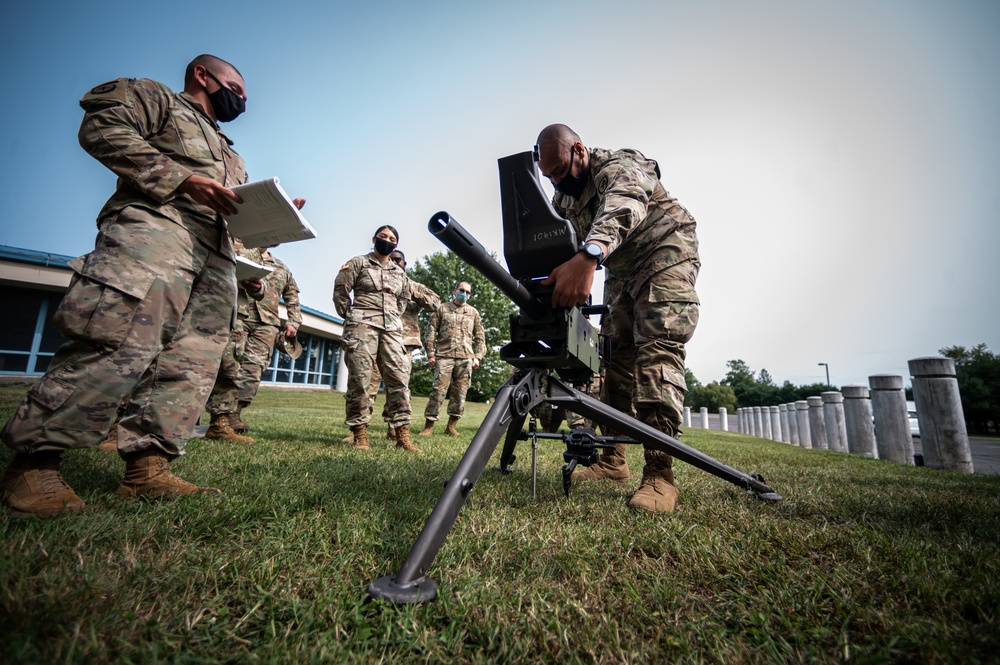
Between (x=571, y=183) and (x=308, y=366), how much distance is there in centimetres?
2681

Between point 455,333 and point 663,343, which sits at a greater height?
point 455,333

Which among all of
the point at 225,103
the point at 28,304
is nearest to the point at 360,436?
the point at 225,103

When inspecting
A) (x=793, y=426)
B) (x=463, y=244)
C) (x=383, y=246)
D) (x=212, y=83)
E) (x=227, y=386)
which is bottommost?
(x=793, y=426)

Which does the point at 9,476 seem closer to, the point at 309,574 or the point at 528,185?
the point at 309,574

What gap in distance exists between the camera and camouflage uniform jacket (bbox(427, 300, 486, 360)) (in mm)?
8516

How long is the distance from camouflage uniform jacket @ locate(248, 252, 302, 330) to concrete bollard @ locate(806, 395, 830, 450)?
1205 centimetres

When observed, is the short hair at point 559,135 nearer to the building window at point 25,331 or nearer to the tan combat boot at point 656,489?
the tan combat boot at point 656,489

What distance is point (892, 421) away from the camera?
20.9 feet

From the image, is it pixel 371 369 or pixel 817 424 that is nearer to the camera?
pixel 371 369

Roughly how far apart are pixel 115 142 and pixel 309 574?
7.31 feet

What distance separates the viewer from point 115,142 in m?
2.03

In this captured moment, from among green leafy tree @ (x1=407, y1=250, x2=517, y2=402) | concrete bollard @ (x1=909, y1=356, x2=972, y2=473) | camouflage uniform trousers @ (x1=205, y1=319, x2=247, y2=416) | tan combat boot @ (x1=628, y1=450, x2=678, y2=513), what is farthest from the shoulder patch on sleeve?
green leafy tree @ (x1=407, y1=250, x2=517, y2=402)

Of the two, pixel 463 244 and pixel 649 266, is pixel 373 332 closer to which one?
pixel 649 266

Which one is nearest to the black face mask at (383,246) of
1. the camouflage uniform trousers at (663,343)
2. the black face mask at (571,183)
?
the black face mask at (571,183)
